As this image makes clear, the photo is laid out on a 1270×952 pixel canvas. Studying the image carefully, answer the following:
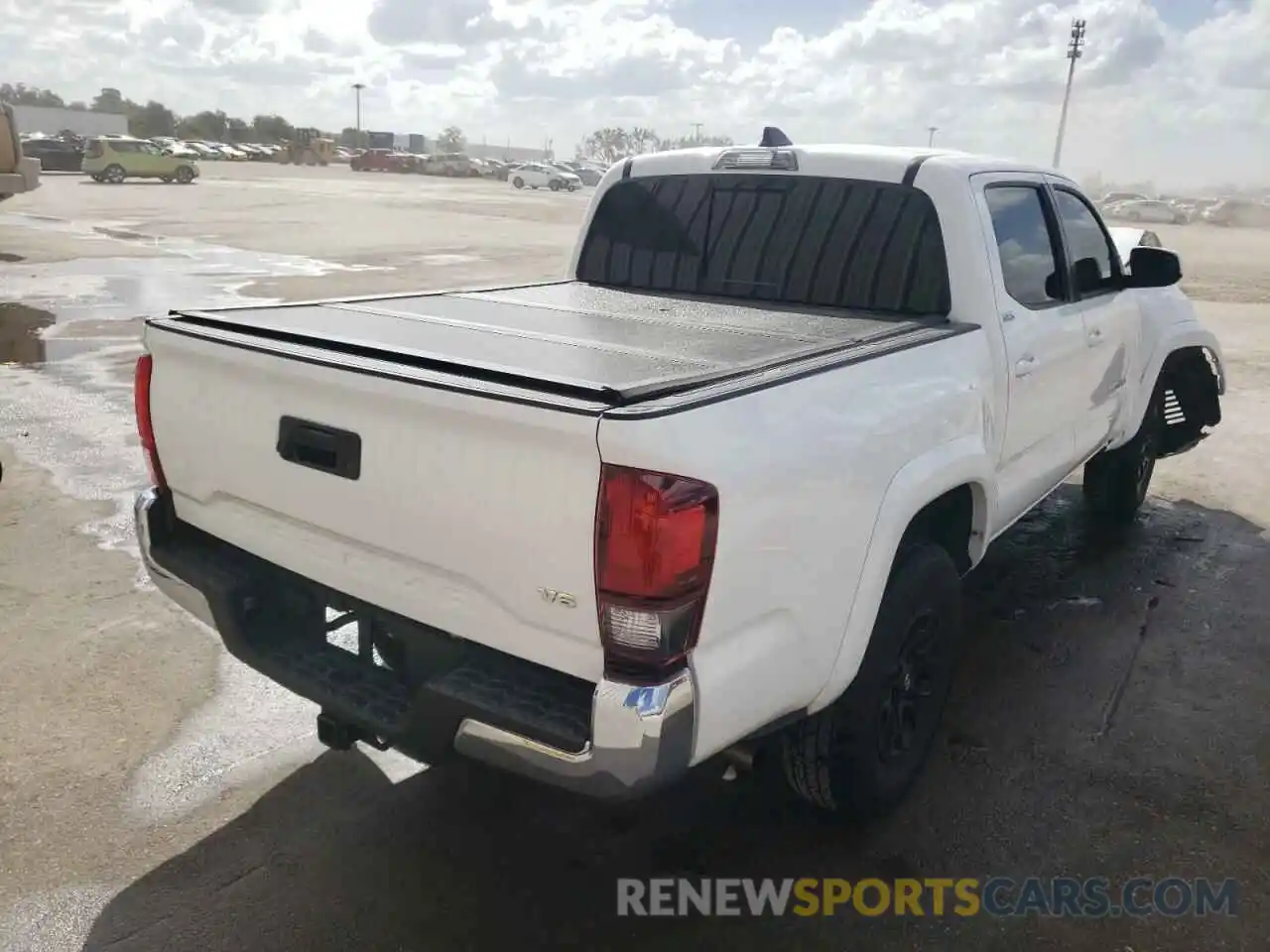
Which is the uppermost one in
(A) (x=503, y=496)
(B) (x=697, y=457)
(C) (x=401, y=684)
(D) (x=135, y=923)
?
(B) (x=697, y=457)

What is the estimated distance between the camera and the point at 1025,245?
401cm

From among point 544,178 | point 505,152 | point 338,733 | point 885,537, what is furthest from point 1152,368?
point 505,152

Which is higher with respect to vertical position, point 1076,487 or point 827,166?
point 827,166

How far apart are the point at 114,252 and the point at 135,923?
17.4 m

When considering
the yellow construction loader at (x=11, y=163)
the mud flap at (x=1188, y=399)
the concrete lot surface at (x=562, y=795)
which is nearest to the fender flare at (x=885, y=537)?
the concrete lot surface at (x=562, y=795)

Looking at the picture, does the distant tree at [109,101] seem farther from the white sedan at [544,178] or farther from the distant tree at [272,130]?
the white sedan at [544,178]

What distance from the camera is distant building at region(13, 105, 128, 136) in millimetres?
82062

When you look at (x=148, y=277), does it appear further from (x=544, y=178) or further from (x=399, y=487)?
(x=544, y=178)

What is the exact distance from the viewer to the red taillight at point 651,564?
6.77 feet

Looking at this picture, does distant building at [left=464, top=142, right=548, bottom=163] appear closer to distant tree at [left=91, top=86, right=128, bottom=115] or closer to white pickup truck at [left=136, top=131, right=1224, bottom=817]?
distant tree at [left=91, top=86, right=128, bottom=115]

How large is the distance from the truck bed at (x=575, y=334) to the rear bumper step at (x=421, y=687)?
64cm

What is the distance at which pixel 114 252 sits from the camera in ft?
57.7

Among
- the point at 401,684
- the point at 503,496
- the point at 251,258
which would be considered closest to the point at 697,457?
the point at 503,496

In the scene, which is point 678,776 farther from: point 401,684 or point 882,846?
point 882,846
